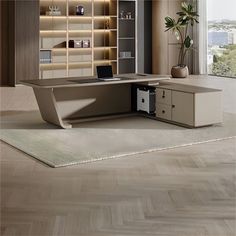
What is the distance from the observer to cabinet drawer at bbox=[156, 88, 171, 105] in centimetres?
704

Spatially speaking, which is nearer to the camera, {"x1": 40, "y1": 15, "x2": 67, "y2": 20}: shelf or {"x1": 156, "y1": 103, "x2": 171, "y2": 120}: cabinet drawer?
{"x1": 156, "y1": 103, "x2": 171, "y2": 120}: cabinet drawer

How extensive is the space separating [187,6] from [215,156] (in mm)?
7508

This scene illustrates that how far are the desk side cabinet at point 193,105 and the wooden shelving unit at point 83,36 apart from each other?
16.2 ft

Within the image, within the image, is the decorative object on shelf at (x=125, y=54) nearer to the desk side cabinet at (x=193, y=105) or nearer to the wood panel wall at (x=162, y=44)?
the wood panel wall at (x=162, y=44)

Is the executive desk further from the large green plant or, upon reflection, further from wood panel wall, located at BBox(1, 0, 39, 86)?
the large green plant

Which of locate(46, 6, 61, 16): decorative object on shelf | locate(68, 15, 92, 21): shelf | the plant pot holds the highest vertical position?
locate(46, 6, 61, 16): decorative object on shelf

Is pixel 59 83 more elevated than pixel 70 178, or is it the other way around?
pixel 59 83

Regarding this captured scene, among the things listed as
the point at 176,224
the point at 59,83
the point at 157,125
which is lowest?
the point at 176,224

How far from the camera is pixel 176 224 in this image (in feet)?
11.2

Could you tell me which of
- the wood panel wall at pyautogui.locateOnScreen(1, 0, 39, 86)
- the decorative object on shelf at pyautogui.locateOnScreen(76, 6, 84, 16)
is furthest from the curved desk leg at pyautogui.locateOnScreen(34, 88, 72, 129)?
the decorative object on shelf at pyautogui.locateOnScreen(76, 6, 84, 16)

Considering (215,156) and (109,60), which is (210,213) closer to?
(215,156)

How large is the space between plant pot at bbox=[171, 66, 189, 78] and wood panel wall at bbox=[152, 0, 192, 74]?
0.80 meters

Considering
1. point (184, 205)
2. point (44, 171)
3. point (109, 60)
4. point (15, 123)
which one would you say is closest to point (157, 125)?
point (15, 123)

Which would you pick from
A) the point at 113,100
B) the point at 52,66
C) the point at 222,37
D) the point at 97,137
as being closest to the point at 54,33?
the point at 52,66
